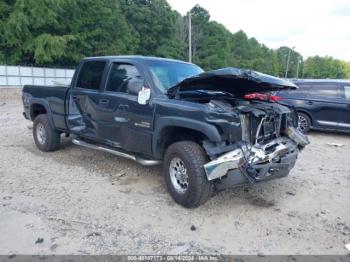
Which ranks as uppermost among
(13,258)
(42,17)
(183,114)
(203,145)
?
(42,17)

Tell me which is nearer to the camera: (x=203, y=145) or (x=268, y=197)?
(x=203, y=145)

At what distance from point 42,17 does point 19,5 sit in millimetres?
1865

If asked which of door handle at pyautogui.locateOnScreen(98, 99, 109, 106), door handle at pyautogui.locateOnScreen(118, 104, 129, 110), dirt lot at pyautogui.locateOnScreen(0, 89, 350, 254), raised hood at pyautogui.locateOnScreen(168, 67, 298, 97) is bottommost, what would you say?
dirt lot at pyautogui.locateOnScreen(0, 89, 350, 254)

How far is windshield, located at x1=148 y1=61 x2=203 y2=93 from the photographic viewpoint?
5.19m

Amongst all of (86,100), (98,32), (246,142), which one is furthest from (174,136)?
(98,32)

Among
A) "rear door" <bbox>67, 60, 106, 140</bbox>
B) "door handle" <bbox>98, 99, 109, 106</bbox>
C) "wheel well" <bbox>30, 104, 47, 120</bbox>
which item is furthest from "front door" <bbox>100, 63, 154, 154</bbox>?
"wheel well" <bbox>30, 104, 47, 120</bbox>

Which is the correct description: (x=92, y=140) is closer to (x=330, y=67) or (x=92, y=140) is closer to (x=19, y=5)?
(x=19, y=5)

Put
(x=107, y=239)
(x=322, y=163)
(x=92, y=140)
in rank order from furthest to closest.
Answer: (x=322, y=163) < (x=92, y=140) < (x=107, y=239)

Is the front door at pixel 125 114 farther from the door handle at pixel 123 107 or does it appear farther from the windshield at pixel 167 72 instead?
the windshield at pixel 167 72

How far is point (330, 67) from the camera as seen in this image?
104562 mm

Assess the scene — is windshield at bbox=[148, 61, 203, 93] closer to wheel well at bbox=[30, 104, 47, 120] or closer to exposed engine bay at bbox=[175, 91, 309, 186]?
exposed engine bay at bbox=[175, 91, 309, 186]

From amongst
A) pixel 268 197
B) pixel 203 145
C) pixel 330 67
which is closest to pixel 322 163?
pixel 268 197

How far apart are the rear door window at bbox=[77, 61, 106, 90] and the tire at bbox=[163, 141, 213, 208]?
2.04 m

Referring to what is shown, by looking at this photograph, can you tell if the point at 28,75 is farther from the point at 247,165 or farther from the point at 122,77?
the point at 247,165
